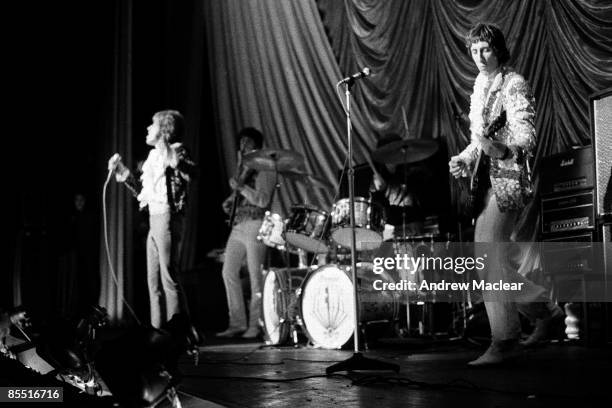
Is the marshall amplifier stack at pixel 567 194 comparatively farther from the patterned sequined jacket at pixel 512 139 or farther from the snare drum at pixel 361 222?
the patterned sequined jacket at pixel 512 139

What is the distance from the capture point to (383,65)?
7.39m

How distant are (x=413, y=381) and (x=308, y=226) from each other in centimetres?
270

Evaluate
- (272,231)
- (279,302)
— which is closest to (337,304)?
(279,302)

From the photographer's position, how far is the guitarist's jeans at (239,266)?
6.85 metres

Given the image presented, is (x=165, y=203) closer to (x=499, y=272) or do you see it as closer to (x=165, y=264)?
(x=165, y=264)

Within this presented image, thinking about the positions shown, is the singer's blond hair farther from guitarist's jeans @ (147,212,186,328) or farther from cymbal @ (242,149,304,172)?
cymbal @ (242,149,304,172)

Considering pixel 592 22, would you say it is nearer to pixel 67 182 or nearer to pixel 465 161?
pixel 465 161

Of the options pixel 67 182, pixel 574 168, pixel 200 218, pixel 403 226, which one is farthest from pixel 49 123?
pixel 574 168

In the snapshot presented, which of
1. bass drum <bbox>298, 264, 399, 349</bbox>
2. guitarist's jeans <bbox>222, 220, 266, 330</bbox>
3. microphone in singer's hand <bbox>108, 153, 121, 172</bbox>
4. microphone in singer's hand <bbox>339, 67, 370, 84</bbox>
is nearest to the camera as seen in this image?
microphone in singer's hand <bbox>339, 67, 370, 84</bbox>

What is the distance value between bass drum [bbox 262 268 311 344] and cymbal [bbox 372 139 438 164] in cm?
117

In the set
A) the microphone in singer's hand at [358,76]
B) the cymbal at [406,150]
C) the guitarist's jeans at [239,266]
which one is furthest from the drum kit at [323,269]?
the microphone in singer's hand at [358,76]

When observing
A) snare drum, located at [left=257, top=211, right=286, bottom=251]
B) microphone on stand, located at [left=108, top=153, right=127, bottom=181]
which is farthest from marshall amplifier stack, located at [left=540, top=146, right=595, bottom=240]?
microphone on stand, located at [left=108, top=153, right=127, bottom=181]

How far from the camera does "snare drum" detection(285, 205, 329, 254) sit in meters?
6.07

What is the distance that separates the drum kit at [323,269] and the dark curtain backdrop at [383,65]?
883 millimetres
